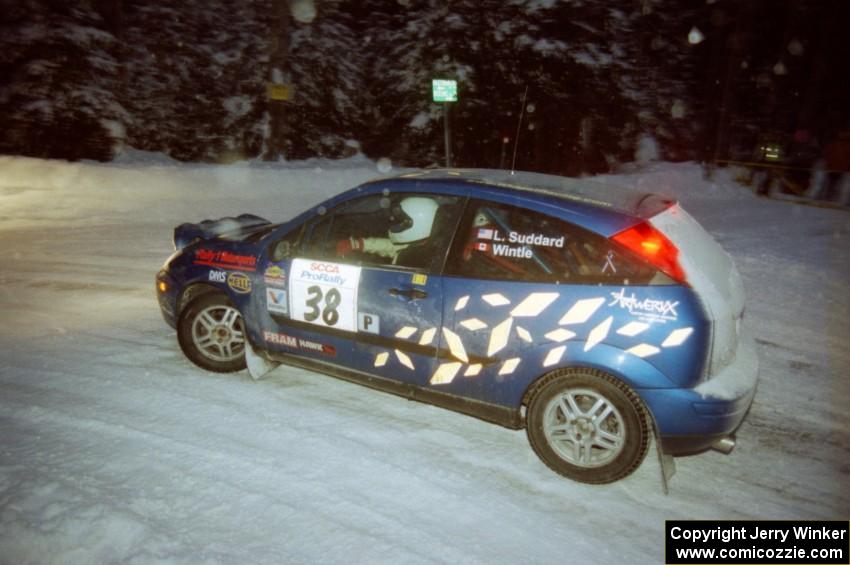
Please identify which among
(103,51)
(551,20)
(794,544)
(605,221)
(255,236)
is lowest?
(794,544)

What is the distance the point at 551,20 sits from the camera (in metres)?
20.1

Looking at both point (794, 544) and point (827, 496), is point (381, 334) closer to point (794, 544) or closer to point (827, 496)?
point (794, 544)

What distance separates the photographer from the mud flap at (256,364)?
4332 millimetres

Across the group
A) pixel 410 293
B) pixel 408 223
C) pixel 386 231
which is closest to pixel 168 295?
pixel 386 231

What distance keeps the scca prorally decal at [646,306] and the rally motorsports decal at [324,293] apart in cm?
165

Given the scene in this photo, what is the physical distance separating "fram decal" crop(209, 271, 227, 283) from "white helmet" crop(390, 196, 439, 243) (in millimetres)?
1310

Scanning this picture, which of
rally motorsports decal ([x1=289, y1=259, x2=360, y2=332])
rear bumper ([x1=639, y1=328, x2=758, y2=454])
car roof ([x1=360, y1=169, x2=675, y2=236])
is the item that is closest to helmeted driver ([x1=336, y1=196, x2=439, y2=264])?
car roof ([x1=360, y1=169, x2=675, y2=236])

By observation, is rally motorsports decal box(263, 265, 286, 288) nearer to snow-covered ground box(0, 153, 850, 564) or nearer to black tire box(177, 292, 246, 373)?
black tire box(177, 292, 246, 373)

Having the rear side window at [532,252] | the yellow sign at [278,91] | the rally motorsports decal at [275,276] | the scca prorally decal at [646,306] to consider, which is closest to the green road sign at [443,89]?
the yellow sign at [278,91]

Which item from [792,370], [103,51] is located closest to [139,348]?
[792,370]

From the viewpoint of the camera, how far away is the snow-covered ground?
2754 mm

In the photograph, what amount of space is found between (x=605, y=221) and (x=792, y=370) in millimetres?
2779

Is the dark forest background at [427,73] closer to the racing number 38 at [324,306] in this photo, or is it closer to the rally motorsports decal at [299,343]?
the rally motorsports decal at [299,343]

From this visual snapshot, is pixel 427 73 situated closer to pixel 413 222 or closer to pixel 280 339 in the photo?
pixel 413 222
